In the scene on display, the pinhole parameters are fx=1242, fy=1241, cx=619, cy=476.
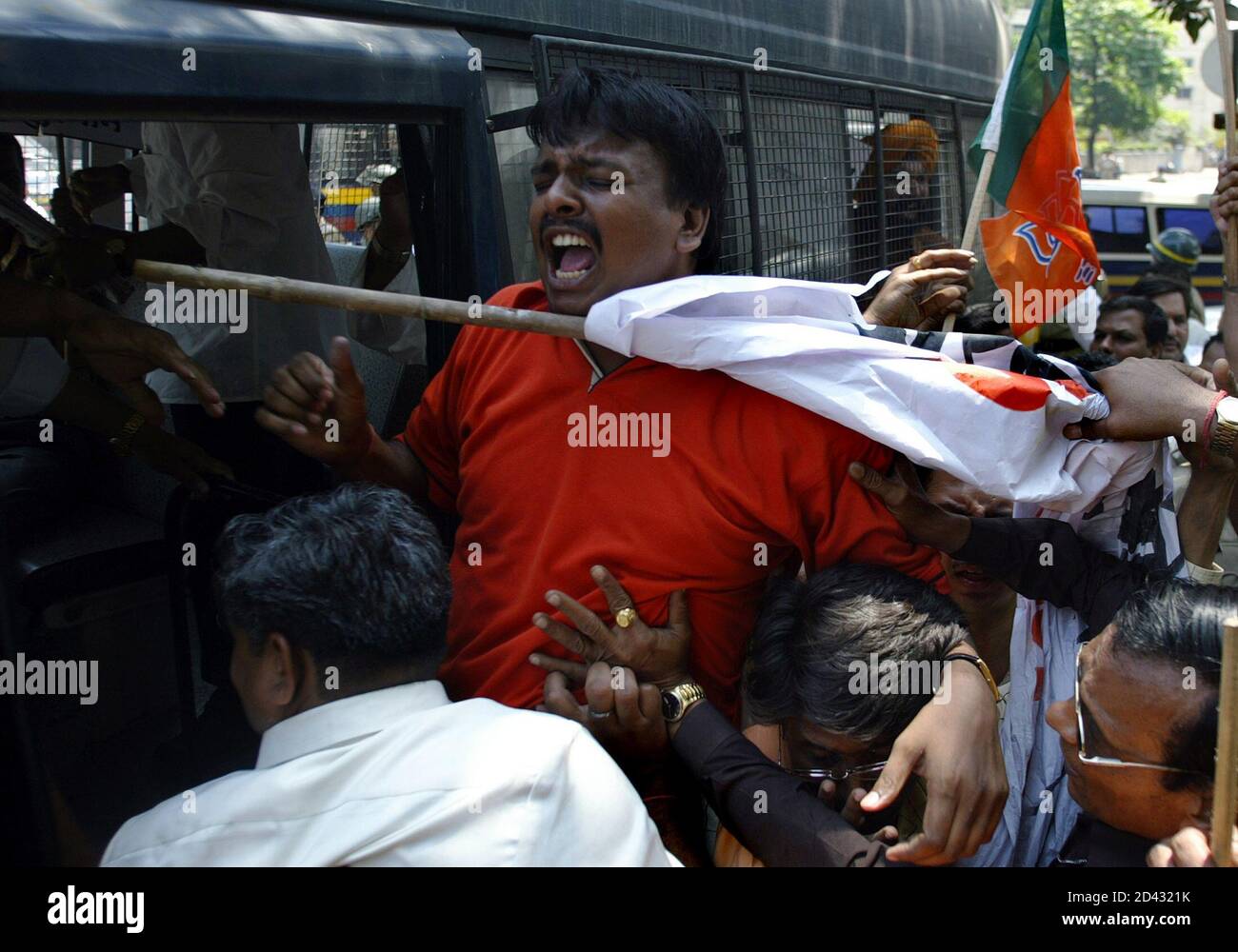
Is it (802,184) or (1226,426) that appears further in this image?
(802,184)

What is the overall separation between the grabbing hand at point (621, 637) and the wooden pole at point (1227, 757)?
834mm

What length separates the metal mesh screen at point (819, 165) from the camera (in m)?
2.98

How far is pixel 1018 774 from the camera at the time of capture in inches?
95.0

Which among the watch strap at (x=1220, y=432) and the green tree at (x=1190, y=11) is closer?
the watch strap at (x=1220, y=432)

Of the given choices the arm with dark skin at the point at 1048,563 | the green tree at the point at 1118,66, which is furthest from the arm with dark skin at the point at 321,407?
the green tree at the point at 1118,66

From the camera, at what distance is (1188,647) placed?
1.75m

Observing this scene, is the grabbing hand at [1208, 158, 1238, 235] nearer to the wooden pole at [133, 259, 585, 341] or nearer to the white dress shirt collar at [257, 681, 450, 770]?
the wooden pole at [133, 259, 585, 341]

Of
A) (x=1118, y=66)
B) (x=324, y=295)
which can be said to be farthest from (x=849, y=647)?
(x=1118, y=66)

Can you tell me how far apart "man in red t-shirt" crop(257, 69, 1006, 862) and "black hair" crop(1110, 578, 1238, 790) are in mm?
443

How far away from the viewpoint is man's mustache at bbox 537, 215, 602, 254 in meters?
2.14

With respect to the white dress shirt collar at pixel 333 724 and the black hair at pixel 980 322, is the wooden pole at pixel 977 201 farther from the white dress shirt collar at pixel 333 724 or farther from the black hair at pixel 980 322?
the white dress shirt collar at pixel 333 724

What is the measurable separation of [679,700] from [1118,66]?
35.8 m

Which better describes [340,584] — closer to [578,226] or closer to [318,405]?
[318,405]
